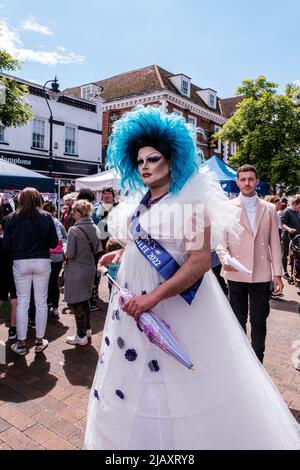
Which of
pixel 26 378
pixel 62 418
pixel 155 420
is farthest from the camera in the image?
pixel 26 378

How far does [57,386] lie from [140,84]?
2502cm

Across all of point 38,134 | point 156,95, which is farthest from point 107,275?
point 156,95

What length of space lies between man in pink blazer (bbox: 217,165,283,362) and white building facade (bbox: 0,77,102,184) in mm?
14245

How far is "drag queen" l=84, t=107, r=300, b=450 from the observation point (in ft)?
5.37

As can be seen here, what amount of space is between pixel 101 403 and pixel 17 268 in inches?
91.0

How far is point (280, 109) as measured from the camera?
59.7 feet

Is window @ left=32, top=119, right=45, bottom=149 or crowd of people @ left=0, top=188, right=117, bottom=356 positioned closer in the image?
crowd of people @ left=0, top=188, right=117, bottom=356

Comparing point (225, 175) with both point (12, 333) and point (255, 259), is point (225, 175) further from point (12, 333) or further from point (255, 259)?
point (12, 333)

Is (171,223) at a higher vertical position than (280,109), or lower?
lower

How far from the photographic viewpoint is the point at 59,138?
1889cm

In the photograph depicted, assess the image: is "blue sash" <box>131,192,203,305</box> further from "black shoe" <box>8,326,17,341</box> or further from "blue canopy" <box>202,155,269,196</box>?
"blue canopy" <box>202,155,269,196</box>

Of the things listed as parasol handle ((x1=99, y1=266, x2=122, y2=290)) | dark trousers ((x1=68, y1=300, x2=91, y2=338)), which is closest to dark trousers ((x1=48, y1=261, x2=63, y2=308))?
dark trousers ((x1=68, y1=300, x2=91, y2=338))

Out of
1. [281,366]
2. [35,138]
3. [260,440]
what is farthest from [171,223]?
[35,138]

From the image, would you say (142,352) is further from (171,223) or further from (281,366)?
Result: (281,366)
